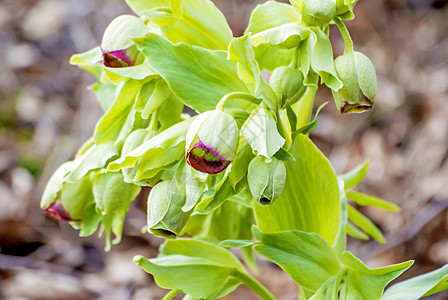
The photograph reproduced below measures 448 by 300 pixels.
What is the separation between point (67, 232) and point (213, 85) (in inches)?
59.0

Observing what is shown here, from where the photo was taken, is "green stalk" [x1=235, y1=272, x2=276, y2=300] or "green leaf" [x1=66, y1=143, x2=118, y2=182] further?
"green stalk" [x1=235, y1=272, x2=276, y2=300]

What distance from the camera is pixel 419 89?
2643mm

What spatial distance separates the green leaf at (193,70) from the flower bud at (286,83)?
0.28ft

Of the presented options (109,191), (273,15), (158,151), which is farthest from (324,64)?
(109,191)

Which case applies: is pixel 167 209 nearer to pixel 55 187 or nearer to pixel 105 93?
pixel 55 187

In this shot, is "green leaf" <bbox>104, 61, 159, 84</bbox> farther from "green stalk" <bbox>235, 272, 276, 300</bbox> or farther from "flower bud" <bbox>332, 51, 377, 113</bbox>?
"green stalk" <bbox>235, 272, 276, 300</bbox>

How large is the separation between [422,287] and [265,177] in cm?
43

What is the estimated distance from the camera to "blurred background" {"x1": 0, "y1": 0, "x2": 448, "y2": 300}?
6.30ft

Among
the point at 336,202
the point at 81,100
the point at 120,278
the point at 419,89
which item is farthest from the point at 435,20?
the point at 336,202

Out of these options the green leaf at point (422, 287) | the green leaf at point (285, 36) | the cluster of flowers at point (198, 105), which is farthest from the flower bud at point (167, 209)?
the green leaf at point (422, 287)

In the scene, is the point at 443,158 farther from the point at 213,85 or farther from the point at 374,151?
the point at 213,85

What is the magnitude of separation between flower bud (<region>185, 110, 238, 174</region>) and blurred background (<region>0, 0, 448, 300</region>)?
1124mm

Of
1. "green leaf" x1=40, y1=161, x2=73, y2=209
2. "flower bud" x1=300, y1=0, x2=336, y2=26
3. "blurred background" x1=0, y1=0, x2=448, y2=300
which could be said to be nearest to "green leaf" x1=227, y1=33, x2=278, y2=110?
"flower bud" x1=300, y1=0, x2=336, y2=26

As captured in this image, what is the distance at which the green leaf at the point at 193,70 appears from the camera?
29.4 inches
